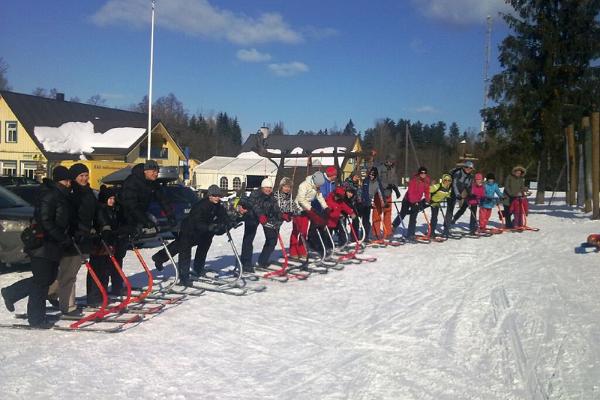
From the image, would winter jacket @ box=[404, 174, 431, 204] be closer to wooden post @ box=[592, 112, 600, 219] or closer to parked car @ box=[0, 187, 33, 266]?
wooden post @ box=[592, 112, 600, 219]

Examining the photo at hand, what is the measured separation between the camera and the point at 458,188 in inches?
600

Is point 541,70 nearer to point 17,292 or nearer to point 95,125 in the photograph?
point 17,292

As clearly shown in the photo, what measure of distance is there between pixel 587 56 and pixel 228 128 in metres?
108

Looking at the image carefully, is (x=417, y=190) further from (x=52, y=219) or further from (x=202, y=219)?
(x=52, y=219)

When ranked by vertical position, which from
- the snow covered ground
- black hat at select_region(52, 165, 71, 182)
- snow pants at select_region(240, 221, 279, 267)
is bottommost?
the snow covered ground

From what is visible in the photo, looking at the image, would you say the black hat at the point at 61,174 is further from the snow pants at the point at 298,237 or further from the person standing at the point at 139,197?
the snow pants at the point at 298,237

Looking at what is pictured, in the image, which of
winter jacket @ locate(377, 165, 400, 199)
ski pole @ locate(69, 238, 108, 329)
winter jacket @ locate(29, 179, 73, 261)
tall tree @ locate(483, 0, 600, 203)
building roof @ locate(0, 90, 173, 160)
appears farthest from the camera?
building roof @ locate(0, 90, 173, 160)

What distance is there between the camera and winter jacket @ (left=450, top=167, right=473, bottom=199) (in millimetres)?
15125

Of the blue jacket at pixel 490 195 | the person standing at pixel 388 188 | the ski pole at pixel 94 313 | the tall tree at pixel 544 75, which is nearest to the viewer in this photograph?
the ski pole at pixel 94 313

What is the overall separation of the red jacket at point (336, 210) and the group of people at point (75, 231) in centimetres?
426

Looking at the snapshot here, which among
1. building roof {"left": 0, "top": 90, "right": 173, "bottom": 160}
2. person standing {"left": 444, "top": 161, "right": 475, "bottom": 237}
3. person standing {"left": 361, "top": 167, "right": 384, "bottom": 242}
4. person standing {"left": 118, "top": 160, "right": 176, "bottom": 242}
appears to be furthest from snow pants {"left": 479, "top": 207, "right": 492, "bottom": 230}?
building roof {"left": 0, "top": 90, "right": 173, "bottom": 160}

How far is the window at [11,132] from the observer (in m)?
39.1

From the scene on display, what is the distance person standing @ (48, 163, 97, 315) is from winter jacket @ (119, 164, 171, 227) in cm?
78

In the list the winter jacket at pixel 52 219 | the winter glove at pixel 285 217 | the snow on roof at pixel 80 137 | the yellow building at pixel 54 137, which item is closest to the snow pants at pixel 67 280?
the winter jacket at pixel 52 219
